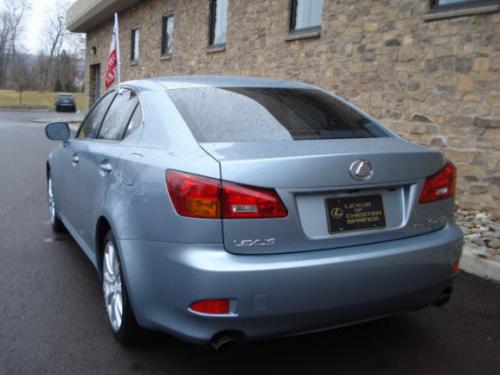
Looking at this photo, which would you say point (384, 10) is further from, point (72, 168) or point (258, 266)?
point (258, 266)

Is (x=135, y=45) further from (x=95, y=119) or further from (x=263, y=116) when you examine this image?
(x=263, y=116)

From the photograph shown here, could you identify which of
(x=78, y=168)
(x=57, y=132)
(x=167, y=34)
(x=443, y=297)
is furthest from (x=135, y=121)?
(x=167, y=34)

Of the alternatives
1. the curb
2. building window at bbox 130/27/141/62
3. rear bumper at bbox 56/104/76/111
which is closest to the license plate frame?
the curb

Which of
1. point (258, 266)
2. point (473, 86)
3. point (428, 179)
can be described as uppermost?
point (473, 86)

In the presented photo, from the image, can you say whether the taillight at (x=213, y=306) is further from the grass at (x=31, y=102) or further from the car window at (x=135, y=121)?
the grass at (x=31, y=102)

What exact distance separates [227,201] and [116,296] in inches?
45.3

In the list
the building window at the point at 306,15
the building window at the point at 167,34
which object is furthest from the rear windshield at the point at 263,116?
the building window at the point at 167,34

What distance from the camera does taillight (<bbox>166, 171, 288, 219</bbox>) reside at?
2230mm

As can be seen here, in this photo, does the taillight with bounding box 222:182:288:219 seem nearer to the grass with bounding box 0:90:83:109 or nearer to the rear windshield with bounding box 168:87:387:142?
the rear windshield with bounding box 168:87:387:142

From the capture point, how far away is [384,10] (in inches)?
303

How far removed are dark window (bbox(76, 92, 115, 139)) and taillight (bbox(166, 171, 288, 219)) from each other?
196 cm

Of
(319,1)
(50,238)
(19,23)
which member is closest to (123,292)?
(50,238)

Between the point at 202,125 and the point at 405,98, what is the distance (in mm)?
5434

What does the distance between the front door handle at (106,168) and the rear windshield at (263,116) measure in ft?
1.89
